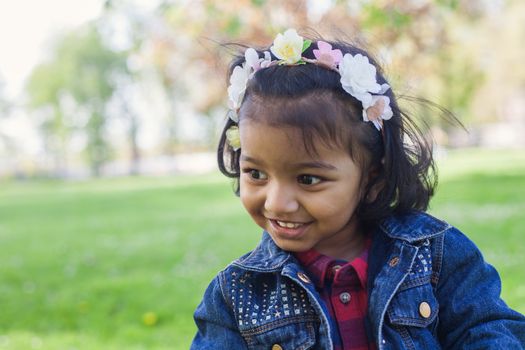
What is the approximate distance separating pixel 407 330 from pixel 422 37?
46.4ft

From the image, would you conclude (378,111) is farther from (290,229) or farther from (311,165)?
(290,229)

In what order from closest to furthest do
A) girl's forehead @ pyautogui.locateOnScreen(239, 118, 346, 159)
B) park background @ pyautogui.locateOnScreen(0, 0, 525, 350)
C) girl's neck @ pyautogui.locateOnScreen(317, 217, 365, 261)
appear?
girl's forehead @ pyautogui.locateOnScreen(239, 118, 346, 159) → girl's neck @ pyautogui.locateOnScreen(317, 217, 365, 261) → park background @ pyautogui.locateOnScreen(0, 0, 525, 350)

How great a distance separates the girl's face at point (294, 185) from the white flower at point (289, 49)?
224 mm

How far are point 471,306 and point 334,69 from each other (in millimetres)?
792

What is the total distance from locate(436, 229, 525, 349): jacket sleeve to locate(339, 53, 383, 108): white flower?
1.64 feet

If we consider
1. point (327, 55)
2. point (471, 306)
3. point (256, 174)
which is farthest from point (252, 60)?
point (471, 306)

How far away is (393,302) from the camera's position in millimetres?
1892

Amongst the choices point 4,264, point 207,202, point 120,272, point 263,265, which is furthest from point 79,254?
point 207,202

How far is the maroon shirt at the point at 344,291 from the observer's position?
74.8 inches

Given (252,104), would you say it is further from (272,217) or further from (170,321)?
(170,321)

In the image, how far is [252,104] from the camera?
1.92 metres

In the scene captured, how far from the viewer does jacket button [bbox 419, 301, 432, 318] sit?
189cm

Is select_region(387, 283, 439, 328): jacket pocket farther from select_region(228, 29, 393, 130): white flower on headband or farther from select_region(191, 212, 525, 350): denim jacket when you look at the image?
select_region(228, 29, 393, 130): white flower on headband

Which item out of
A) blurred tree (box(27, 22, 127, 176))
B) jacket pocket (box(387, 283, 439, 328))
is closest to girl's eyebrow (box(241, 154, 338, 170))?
jacket pocket (box(387, 283, 439, 328))
